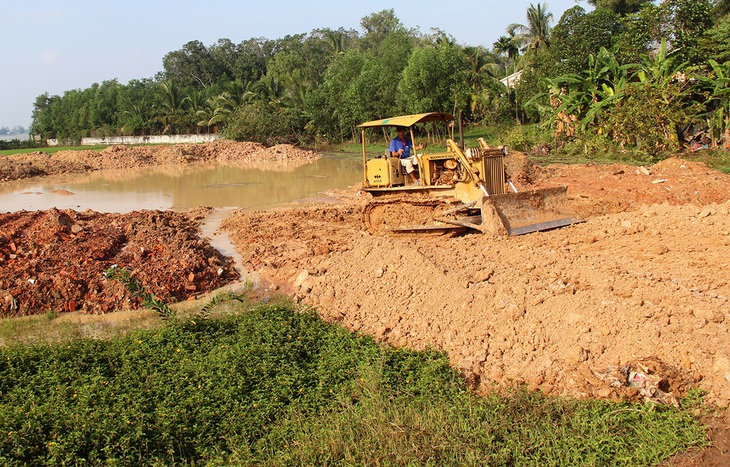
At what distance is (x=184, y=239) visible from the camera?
1203 centimetres

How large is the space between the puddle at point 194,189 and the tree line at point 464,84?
7257 mm

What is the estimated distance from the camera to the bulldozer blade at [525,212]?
10008mm

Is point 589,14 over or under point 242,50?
under

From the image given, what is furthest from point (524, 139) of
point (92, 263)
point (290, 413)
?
point (290, 413)

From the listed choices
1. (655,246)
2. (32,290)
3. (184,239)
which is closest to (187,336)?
(32,290)

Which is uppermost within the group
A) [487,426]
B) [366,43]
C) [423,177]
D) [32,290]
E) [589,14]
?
[366,43]

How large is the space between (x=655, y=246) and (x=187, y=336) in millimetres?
6249

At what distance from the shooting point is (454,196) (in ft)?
37.4

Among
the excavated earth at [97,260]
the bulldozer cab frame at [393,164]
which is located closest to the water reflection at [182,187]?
the excavated earth at [97,260]

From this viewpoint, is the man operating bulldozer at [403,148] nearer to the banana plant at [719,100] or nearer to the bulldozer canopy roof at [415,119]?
the bulldozer canopy roof at [415,119]

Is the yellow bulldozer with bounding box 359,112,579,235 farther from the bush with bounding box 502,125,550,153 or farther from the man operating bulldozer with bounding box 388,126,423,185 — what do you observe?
the bush with bounding box 502,125,550,153

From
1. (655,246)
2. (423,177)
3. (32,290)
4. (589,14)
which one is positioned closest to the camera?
(655,246)

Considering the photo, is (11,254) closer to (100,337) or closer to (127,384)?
(100,337)

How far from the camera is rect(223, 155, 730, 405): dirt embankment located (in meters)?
5.43
